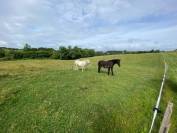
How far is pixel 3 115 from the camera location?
38.8 ft

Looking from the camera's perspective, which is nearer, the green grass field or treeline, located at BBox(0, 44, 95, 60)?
the green grass field

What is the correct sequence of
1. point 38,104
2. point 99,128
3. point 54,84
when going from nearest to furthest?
point 99,128
point 38,104
point 54,84

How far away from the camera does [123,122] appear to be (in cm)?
1299

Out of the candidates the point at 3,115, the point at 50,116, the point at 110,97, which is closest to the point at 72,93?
the point at 110,97

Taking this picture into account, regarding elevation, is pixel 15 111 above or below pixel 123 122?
above

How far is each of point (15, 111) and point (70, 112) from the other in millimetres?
2969

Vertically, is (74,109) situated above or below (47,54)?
above

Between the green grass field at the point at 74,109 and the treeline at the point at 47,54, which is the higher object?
the green grass field at the point at 74,109

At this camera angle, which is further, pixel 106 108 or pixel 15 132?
pixel 106 108

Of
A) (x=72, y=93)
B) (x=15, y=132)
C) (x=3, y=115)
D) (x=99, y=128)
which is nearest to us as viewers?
(x=15, y=132)

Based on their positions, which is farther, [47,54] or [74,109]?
[47,54]

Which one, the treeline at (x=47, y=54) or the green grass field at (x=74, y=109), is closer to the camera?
the green grass field at (x=74, y=109)

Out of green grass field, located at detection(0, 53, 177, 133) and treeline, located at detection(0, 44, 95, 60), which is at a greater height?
green grass field, located at detection(0, 53, 177, 133)

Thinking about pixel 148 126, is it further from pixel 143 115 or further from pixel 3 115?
pixel 3 115
